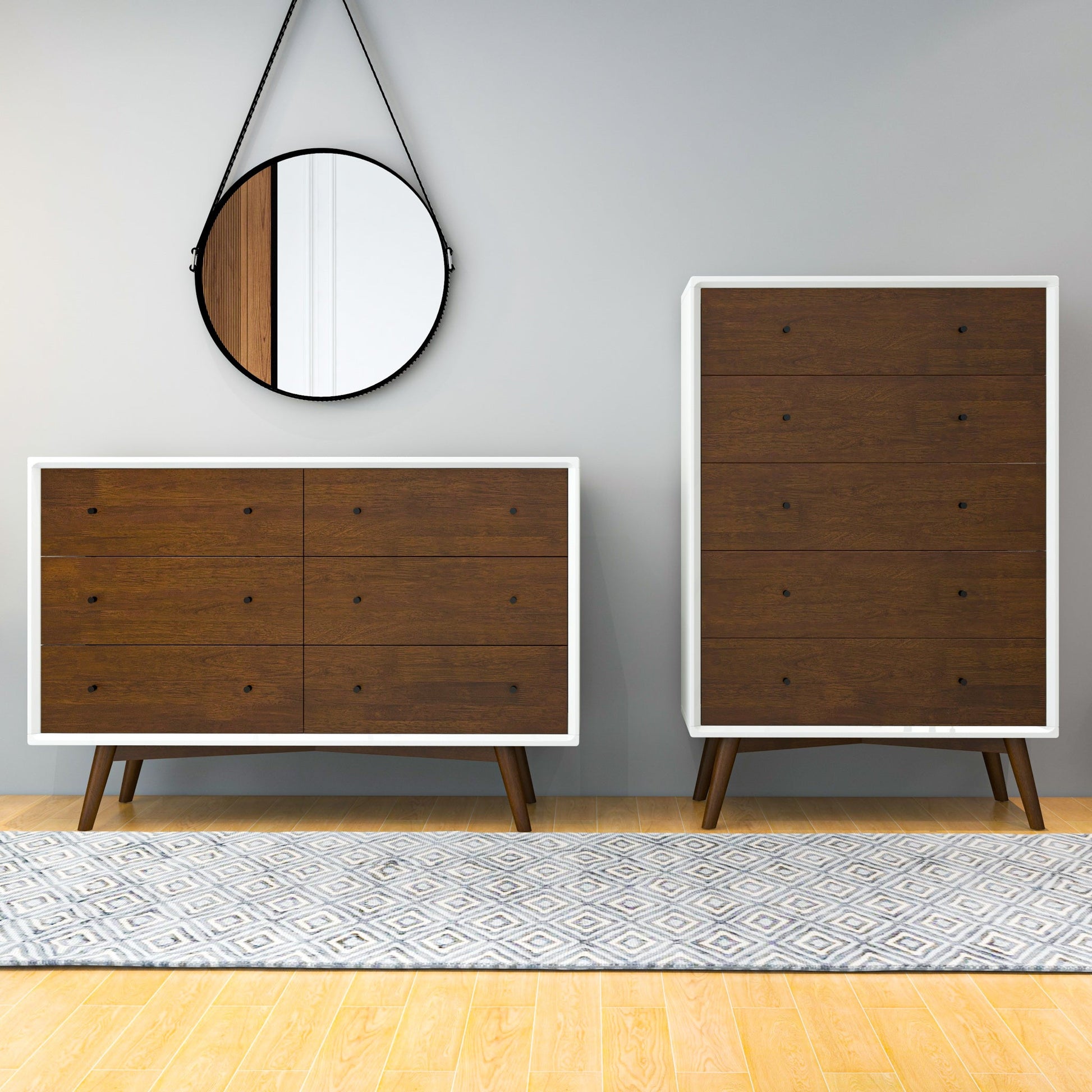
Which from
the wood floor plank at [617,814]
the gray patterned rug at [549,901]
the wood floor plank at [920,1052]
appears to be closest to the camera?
the wood floor plank at [920,1052]

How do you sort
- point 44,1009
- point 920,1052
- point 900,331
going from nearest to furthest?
point 920,1052 → point 44,1009 → point 900,331

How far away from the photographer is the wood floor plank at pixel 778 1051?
1.27m

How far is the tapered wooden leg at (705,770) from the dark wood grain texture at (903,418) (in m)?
0.82

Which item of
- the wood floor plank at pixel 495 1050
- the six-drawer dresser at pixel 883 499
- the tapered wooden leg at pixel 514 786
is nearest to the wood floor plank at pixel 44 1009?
the wood floor plank at pixel 495 1050

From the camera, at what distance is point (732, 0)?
2523mm

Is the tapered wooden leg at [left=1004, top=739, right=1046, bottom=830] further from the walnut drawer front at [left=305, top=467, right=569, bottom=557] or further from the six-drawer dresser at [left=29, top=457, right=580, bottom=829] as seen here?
the walnut drawer front at [left=305, top=467, right=569, bottom=557]

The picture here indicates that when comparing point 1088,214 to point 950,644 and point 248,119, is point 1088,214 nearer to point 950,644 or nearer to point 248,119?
point 950,644

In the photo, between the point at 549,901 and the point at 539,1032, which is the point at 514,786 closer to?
the point at 549,901

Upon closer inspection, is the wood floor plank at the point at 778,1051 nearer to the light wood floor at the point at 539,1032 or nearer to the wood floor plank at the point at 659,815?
the light wood floor at the point at 539,1032

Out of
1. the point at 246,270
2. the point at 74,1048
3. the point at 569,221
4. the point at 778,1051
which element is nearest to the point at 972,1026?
the point at 778,1051

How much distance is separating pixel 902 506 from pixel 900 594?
22 centimetres

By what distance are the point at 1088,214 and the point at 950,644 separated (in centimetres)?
134

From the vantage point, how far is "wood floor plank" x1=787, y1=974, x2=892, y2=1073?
4.33 ft

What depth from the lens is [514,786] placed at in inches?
89.4
